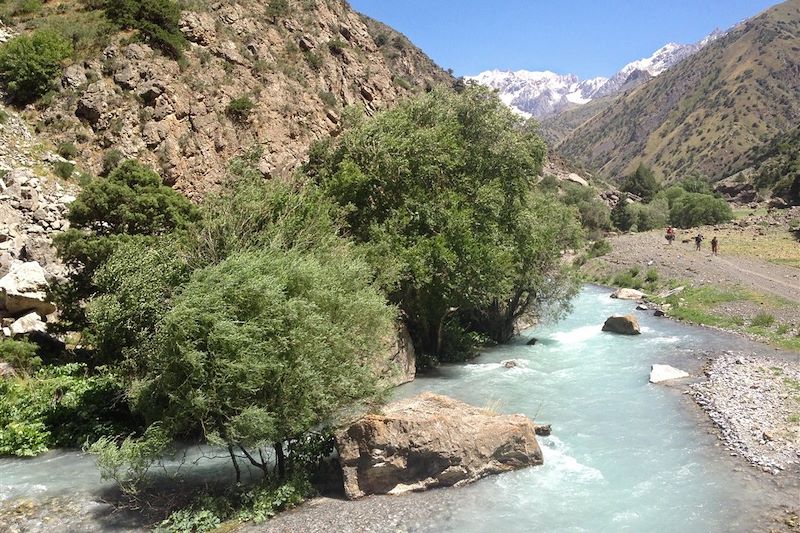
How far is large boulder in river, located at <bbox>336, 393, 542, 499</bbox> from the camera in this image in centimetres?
1548

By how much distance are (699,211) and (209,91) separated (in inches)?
3240

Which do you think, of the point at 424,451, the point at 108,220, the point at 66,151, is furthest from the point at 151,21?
the point at 424,451

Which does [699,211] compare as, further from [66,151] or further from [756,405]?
[66,151]

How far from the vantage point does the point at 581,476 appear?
1608cm

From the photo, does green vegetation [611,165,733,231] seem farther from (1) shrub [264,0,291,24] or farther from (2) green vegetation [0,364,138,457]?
(2) green vegetation [0,364,138,457]

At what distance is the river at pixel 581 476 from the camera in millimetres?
13711

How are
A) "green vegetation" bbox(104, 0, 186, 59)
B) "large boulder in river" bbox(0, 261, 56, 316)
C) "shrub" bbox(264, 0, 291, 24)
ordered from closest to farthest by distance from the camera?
"large boulder in river" bbox(0, 261, 56, 316) → "green vegetation" bbox(104, 0, 186, 59) → "shrub" bbox(264, 0, 291, 24)

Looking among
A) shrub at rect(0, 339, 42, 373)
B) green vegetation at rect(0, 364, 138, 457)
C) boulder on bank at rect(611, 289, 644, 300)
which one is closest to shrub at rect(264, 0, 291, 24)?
boulder on bank at rect(611, 289, 644, 300)

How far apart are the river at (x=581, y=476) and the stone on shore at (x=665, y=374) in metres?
0.59

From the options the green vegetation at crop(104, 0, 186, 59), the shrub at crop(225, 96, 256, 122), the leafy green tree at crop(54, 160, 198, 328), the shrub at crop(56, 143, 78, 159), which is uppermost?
the green vegetation at crop(104, 0, 186, 59)

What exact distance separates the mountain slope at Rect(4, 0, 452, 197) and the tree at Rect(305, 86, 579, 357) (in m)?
10.3

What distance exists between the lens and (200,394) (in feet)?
44.4

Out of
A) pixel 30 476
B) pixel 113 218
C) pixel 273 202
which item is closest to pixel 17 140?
pixel 113 218

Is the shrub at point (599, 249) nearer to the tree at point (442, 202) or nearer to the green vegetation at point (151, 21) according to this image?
the tree at point (442, 202)
